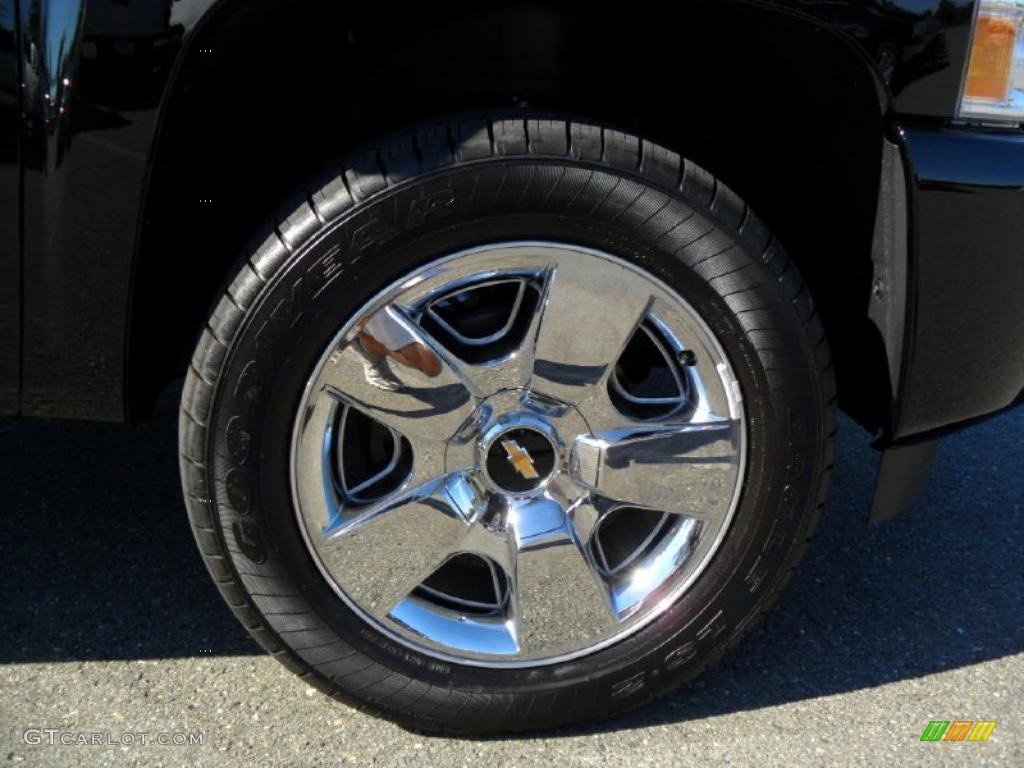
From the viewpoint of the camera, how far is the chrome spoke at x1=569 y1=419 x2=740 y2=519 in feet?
6.06

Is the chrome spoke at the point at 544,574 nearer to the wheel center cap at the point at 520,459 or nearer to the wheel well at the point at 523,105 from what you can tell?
the wheel center cap at the point at 520,459

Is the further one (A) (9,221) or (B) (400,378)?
(B) (400,378)

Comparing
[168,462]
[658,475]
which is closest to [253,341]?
[658,475]

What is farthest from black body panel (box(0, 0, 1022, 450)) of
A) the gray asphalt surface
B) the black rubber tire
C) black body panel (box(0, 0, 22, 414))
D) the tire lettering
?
the gray asphalt surface

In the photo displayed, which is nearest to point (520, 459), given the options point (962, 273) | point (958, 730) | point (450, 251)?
point (450, 251)

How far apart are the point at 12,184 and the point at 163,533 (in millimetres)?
1125

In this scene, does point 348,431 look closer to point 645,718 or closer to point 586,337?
point 586,337

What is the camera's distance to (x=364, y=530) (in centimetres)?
182

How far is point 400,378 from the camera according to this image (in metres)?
1.75

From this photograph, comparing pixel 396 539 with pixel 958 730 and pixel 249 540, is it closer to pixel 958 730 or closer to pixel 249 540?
pixel 249 540

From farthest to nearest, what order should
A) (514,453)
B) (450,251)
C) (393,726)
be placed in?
1. (393,726)
2. (514,453)
3. (450,251)

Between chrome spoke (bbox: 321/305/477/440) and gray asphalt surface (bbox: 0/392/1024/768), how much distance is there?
0.60m

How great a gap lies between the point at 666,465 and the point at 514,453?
28cm

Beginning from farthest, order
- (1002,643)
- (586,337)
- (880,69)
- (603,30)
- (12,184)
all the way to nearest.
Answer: (1002,643)
(603,30)
(586,337)
(880,69)
(12,184)
